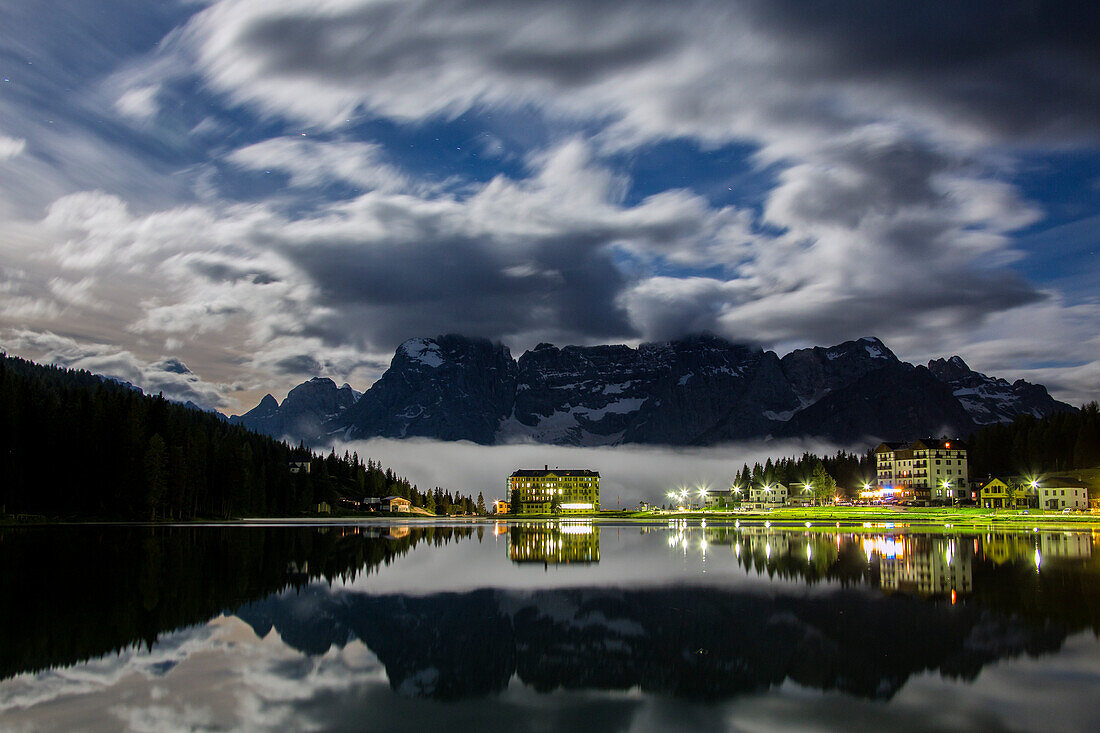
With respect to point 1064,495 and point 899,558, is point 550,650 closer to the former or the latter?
point 899,558

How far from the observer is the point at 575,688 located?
18406 mm

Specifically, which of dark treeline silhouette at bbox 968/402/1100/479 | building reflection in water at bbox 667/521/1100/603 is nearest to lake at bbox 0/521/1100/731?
building reflection in water at bbox 667/521/1100/603

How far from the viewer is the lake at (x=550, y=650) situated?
627 inches

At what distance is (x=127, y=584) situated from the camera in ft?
120

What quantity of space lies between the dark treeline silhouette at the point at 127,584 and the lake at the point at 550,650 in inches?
6.4

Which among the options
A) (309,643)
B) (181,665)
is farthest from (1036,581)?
(181,665)

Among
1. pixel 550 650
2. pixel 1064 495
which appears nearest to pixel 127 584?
pixel 550 650

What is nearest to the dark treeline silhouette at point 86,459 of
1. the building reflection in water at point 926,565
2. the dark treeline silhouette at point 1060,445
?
the building reflection in water at point 926,565

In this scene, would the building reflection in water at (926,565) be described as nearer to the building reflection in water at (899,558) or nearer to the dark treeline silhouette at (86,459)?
the building reflection in water at (899,558)

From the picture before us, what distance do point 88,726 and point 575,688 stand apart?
31.6 ft

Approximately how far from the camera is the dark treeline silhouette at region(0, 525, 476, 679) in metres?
23.0

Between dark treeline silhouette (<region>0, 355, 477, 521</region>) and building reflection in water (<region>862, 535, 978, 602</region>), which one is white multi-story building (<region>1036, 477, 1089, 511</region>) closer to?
building reflection in water (<region>862, 535, 978, 602</region>)

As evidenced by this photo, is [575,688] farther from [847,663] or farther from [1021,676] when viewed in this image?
[1021,676]

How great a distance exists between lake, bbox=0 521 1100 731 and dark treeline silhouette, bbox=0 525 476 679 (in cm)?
16
